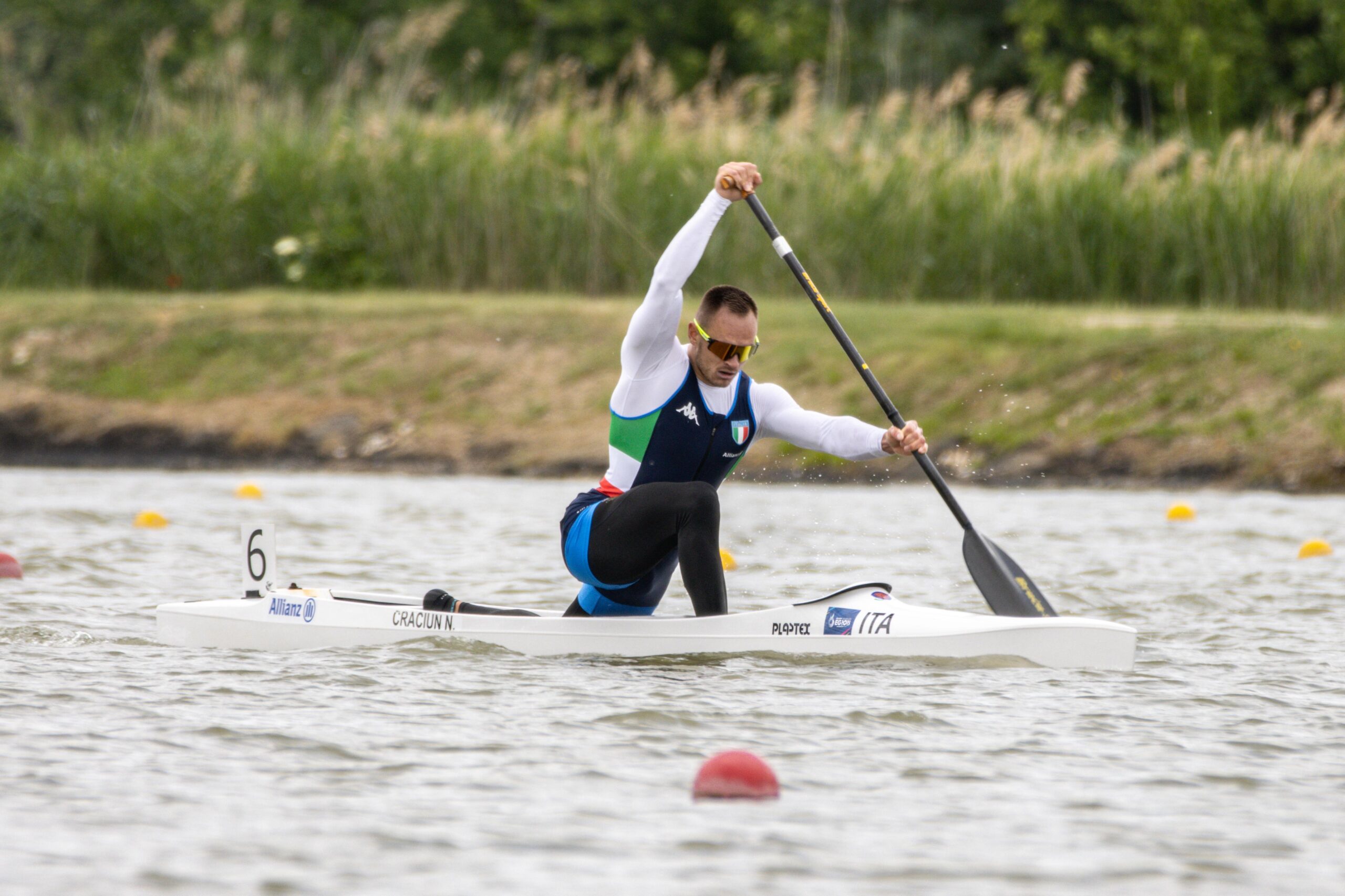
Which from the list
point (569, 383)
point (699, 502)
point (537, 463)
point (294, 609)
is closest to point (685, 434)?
→ point (699, 502)

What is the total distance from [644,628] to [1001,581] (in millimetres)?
1255

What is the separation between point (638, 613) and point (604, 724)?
155cm

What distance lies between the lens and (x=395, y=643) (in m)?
6.23

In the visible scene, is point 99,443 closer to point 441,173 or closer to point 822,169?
point 441,173

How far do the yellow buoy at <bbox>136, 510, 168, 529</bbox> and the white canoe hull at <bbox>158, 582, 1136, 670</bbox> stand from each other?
139 inches

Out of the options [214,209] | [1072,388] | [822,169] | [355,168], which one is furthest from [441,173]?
[1072,388]

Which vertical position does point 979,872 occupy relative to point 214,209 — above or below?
below

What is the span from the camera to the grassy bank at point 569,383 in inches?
482

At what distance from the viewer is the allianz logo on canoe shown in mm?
6340

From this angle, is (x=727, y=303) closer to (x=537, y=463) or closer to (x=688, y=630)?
(x=688, y=630)

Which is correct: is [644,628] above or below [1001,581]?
below

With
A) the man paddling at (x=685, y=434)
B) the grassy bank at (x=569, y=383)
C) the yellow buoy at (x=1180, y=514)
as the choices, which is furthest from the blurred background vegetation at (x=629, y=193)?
the man paddling at (x=685, y=434)

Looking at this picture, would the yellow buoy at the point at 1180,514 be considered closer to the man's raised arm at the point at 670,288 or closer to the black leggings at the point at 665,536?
the black leggings at the point at 665,536

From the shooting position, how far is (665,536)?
589cm
